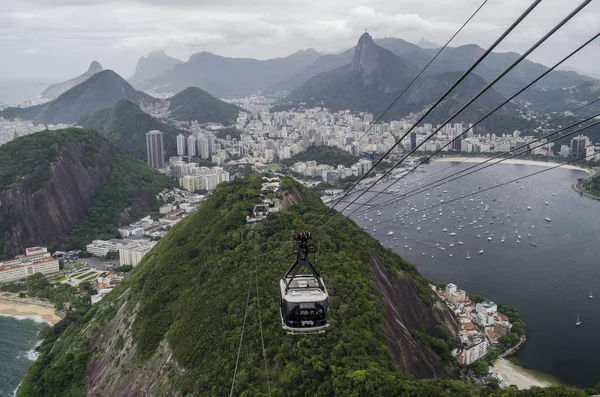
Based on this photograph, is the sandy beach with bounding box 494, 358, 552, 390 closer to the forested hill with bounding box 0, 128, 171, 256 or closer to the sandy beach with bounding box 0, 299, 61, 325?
the sandy beach with bounding box 0, 299, 61, 325

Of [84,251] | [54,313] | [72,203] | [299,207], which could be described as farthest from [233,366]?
[72,203]

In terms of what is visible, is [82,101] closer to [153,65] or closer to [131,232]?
Result: [131,232]

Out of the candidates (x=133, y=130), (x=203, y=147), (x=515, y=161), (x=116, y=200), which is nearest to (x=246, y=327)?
(x=116, y=200)

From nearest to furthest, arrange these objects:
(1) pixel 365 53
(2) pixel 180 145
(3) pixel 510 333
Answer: (3) pixel 510 333
(2) pixel 180 145
(1) pixel 365 53

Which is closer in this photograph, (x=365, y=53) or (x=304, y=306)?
(x=304, y=306)

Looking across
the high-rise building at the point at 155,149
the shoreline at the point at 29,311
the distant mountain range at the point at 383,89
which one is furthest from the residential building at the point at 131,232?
the distant mountain range at the point at 383,89

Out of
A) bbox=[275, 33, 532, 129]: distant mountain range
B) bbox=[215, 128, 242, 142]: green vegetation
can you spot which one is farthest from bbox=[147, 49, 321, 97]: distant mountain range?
bbox=[215, 128, 242, 142]: green vegetation
